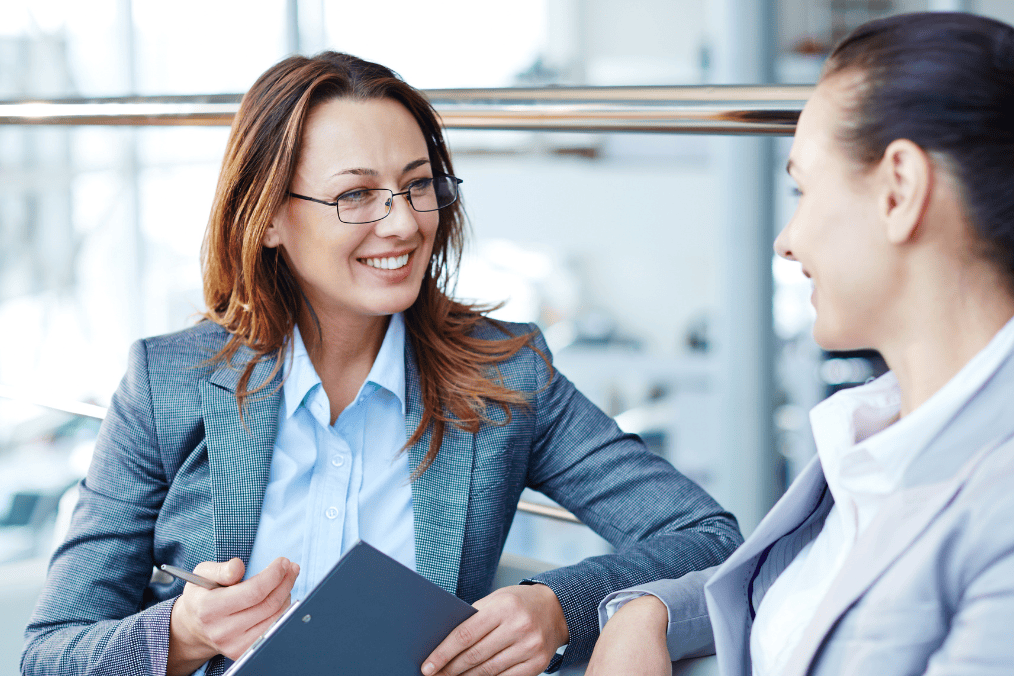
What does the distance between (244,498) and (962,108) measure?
92 centimetres

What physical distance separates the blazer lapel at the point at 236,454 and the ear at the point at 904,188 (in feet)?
2.74

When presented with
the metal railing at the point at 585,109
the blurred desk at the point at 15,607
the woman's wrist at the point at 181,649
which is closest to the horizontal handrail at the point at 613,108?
the metal railing at the point at 585,109

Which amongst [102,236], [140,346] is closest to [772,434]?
[140,346]

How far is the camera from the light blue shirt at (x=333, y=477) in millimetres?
1240

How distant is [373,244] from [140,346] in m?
0.35

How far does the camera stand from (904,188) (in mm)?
659

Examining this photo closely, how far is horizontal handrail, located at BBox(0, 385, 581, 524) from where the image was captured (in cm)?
142

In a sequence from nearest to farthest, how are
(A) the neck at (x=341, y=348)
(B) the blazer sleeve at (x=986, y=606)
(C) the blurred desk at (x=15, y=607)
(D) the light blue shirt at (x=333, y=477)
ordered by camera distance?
(B) the blazer sleeve at (x=986, y=606)
(D) the light blue shirt at (x=333, y=477)
(A) the neck at (x=341, y=348)
(C) the blurred desk at (x=15, y=607)

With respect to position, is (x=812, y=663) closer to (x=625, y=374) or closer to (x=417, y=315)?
(x=417, y=315)

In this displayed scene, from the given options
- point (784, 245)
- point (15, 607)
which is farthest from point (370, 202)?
point (15, 607)

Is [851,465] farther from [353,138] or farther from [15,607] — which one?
[15,607]

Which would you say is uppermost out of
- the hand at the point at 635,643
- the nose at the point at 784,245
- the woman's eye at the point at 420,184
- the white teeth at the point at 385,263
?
the woman's eye at the point at 420,184

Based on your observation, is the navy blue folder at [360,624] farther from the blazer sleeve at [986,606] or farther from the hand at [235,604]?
the blazer sleeve at [986,606]

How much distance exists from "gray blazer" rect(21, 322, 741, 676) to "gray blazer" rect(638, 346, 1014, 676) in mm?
478
